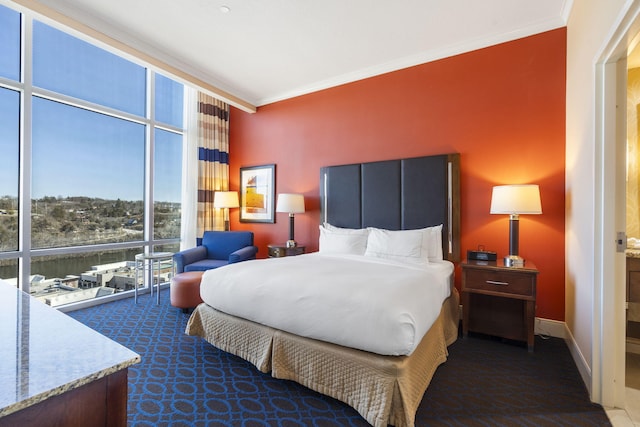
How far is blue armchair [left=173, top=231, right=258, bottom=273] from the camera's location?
165 inches

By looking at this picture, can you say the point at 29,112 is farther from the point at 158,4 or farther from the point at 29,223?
the point at 158,4

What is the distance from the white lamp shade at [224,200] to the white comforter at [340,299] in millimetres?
2465

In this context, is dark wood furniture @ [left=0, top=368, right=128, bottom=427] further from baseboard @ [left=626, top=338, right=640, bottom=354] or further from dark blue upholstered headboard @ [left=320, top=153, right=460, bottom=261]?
baseboard @ [left=626, top=338, right=640, bottom=354]

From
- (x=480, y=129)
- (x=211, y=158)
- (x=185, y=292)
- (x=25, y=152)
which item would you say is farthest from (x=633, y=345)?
(x=25, y=152)

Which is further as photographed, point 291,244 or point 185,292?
point 291,244

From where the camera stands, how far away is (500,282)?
104 inches

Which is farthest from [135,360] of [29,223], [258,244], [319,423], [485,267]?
[258,244]

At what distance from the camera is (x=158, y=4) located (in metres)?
2.77

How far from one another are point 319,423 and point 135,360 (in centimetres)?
142

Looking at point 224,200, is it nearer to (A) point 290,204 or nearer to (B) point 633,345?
(A) point 290,204

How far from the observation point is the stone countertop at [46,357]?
0.57m

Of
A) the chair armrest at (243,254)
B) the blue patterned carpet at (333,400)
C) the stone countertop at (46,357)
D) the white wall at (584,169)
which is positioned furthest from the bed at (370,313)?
the stone countertop at (46,357)

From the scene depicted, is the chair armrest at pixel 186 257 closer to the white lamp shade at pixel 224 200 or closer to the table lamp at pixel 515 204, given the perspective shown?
the white lamp shade at pixel 224 200

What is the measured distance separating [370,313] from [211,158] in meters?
4.31
